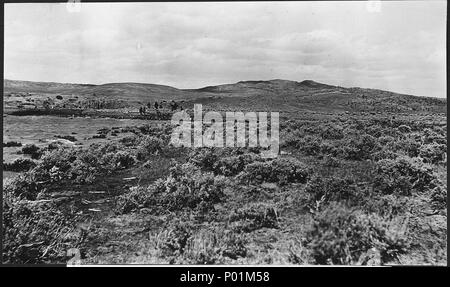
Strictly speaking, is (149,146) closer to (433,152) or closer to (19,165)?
(19,165)

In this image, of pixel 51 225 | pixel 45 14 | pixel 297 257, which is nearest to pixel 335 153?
pixel 297 257

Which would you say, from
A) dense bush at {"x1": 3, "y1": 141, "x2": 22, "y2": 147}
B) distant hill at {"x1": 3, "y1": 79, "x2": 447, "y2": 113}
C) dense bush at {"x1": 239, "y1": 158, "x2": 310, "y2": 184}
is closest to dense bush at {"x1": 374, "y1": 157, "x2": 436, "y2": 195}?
distant hill at {"x1": 3, "y1": 79, "x2": 447, "y2": 113}

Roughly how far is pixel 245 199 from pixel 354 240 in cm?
213

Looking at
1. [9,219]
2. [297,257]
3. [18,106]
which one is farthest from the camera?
[18,106]

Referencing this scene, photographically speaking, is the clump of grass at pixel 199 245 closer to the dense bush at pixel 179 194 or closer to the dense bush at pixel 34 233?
the dense bush at pixel 179 194

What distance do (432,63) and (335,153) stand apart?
2612mm

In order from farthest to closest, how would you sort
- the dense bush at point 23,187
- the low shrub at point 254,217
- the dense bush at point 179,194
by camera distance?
1. the dense bush at point 23,187
2. the dense bush at point 179,194
3. the low shrub at point 254,217

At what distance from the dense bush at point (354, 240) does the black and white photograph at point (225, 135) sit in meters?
0.03

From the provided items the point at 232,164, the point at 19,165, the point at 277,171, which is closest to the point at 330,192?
the point at 277,171

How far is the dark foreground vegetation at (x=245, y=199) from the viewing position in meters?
7.89

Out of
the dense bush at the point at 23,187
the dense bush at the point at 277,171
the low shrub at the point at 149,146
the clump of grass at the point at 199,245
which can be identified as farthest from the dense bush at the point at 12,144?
the dense bush at the point at 277,171

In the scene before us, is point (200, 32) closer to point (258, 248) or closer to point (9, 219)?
point (258, 248)

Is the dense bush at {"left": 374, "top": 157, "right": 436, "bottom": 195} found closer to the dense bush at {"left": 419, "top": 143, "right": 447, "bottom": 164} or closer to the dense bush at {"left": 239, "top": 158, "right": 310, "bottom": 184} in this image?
the dense bush at {"left": 419, "top": 143, "right": 447, "bottom": 164}

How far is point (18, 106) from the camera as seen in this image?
896 centimetres
